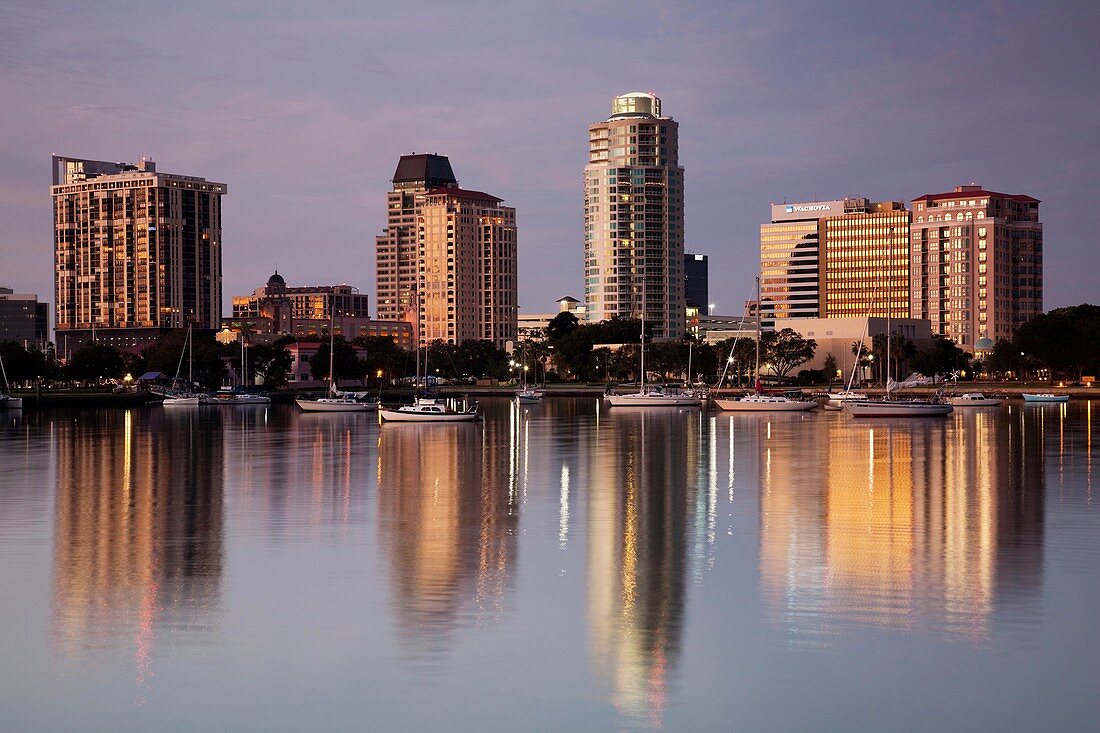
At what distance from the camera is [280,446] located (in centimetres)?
7350

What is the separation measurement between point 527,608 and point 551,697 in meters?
5.61

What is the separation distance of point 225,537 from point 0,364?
147648 mm

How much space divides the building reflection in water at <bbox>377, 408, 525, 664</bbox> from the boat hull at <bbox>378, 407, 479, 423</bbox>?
32.6 metres

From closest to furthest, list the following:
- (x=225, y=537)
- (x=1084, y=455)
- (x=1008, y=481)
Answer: (x=225, y=537), (x=1008, y=481), (x=1084, y=455)

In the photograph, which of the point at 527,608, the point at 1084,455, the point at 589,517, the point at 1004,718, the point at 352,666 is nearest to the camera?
the point at 1004,718

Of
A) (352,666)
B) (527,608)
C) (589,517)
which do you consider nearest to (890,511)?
(589,517)

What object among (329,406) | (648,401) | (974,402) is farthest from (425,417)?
(974,402)

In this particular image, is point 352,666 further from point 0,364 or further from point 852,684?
point 0,364

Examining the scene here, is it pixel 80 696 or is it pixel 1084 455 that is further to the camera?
pixel 1084 455

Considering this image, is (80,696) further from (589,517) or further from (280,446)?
(280,446)

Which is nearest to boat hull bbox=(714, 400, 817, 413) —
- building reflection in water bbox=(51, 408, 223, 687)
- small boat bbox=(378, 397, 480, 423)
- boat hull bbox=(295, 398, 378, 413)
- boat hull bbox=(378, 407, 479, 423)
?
small boat bbox=(378, 397, 480, 423)

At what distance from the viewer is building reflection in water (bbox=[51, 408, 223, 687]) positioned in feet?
71.3

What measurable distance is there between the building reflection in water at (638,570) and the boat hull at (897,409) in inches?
2301

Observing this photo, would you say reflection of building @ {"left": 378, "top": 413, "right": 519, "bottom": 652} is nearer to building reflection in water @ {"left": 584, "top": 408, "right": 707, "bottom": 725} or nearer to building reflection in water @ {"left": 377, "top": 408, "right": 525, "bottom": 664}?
building reflection in water @ {"left": 377, "top": 408, "right": 525, "bottom": 664}
